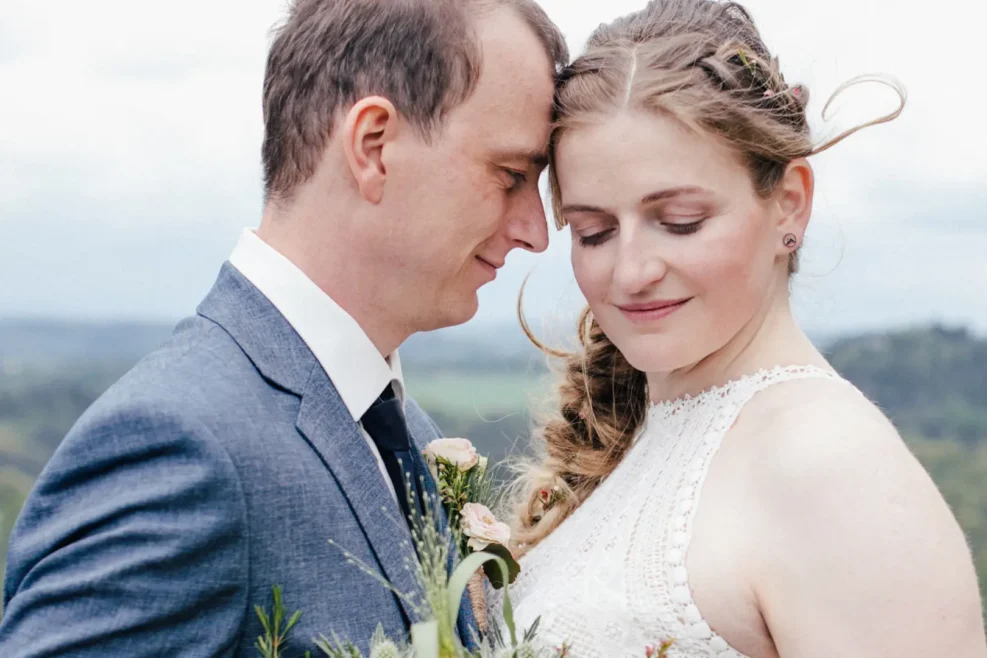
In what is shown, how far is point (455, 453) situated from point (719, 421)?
928 millimetres

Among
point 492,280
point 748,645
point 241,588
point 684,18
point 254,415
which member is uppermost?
point 684,18

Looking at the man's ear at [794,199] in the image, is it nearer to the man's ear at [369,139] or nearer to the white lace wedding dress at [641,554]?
the white lace wedding dress at [641,554]

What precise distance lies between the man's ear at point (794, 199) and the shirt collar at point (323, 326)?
1.29 metres

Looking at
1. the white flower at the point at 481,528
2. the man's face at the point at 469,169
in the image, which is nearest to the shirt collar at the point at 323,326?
the man's face at the point at 469,169

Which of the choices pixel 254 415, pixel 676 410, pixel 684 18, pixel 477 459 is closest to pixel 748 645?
pixel 676 410

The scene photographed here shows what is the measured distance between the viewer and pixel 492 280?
357 cm

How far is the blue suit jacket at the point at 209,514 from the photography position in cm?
234

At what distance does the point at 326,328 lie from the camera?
3.04m

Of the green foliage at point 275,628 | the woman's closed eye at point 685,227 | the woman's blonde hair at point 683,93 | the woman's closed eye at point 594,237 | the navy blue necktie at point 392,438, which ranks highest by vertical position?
the woman's blonde hair at point 683,93

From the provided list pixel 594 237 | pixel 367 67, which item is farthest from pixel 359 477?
pixel 367 67

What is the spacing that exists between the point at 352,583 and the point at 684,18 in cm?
201

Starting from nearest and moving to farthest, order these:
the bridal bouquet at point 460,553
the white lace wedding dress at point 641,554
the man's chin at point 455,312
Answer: the bridal bouquet at point 460,553 < the white lace wedding dress at point 641,554 < the man's chin at point 455,312

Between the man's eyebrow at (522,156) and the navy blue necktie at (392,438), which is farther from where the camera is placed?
the man's eyebrow at (522,156)

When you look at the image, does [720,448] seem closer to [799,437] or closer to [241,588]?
[799,437]
